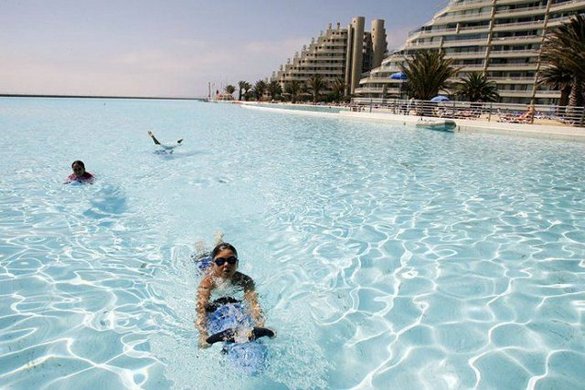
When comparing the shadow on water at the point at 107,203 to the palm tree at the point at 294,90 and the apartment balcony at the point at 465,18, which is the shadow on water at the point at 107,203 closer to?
the apartment balcony at the point at 465,18

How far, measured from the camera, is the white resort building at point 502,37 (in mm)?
55062

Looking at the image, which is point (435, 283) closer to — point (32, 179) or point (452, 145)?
point (32, 179)

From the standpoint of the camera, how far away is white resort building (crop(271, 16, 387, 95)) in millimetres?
110812

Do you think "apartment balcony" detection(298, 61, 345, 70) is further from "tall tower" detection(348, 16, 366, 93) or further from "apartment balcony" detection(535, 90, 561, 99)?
"apartment balcony" detection(535, 90, 561, 99)

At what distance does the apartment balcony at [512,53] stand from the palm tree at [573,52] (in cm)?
3162

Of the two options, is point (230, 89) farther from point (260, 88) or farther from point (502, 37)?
point (502, 37)

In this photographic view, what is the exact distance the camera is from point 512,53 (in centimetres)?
5766

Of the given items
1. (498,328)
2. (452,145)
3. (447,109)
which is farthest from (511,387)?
(447,109)

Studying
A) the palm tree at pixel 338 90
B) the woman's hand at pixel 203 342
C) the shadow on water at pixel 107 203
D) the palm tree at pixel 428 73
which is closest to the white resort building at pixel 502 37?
the palm tree at pixel 338 90

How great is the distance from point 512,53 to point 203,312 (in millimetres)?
67413

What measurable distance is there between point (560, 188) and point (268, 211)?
7609mm

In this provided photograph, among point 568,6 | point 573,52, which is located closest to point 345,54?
point 568,6

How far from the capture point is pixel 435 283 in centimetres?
485

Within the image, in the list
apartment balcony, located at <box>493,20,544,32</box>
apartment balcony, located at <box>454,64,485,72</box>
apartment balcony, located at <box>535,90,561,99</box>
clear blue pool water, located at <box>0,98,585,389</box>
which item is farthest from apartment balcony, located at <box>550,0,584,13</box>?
clear blue pool water, located at <box>0,98,585,389</box>
